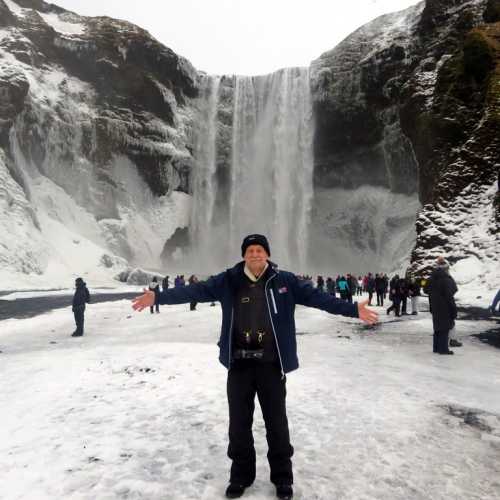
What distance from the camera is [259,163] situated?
5634 cm

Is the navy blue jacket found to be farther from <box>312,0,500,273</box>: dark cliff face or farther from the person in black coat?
<box>312,0,500,273</box>: dark cliff face

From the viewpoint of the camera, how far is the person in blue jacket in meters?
3.27

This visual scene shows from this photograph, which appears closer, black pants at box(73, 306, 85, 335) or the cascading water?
black pants at box(73, 306, 85, 335)

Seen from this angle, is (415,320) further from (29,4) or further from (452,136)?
(29,4)

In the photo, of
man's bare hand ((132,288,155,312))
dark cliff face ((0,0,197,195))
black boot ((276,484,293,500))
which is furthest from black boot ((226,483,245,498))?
dark cliff face ((0,0,197,195))

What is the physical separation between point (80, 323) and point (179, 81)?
164 feet

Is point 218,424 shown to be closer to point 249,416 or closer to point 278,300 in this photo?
point 249,416

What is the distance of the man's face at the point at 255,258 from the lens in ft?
11.1

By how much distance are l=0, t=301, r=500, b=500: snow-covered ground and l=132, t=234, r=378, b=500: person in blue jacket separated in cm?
27

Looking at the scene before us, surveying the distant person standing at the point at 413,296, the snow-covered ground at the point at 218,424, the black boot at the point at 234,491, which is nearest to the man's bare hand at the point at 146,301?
the snow-covered ground at the point at 218,424

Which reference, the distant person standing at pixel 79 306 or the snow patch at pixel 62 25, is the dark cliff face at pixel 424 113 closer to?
the distant person standing at pixel 79 306

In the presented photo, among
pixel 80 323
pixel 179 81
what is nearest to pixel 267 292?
pixel 80 323

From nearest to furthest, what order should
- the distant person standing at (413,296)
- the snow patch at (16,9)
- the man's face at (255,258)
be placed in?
1. the man's face at (255,258)
2. the distant person standing at (413,296)
3. the snow patch at (16,9)

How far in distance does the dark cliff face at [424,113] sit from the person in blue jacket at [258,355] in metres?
24.5
